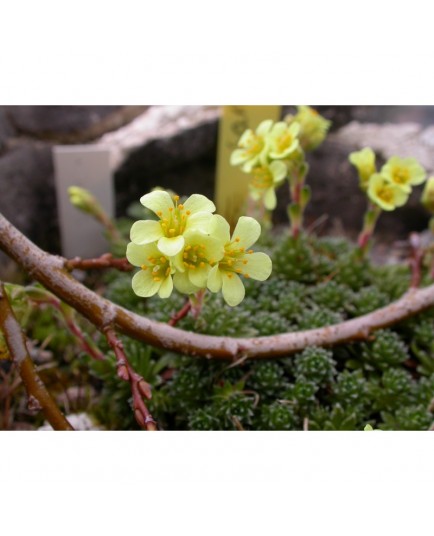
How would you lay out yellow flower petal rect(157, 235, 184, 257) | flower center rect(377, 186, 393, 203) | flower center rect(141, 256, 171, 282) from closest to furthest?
1. yellow flower petal rect(157, 235, 184, 257)
2. flower center rect(141, 256, 171, 282)
3. flower center rect(377, 186, 393, 203)

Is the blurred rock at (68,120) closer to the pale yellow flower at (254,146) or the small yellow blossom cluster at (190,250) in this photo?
the pale yellow flower at (254,146)

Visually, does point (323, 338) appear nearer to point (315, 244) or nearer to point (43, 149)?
point (315, 244)

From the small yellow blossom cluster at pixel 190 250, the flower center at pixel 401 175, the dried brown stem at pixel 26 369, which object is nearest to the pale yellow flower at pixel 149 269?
the small yellow blossom cluster at pixel 190 250

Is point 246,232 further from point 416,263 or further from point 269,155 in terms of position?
point 416,263

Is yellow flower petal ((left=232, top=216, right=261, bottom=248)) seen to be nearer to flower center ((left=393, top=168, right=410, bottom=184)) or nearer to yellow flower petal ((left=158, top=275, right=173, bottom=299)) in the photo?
yellow flower petal ((left=158, top=275, right=173, bottom=299))

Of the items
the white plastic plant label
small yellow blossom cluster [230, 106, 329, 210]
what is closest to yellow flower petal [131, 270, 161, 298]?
small yellow blossom cluster [230, 106, 329, 210]

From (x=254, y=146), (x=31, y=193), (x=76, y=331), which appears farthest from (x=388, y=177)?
(x=31, y=193)
